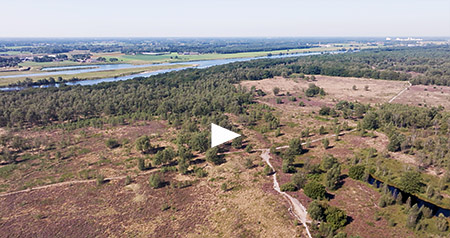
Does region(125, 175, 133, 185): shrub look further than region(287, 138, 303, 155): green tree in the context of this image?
No

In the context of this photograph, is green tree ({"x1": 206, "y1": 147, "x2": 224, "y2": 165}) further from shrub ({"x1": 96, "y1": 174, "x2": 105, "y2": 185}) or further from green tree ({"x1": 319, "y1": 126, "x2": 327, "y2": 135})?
green tree ({"x1": 319, "y1": 126, "x2": 327, "y2": 135})

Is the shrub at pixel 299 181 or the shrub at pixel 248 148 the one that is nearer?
the shrub at pixel 299 181

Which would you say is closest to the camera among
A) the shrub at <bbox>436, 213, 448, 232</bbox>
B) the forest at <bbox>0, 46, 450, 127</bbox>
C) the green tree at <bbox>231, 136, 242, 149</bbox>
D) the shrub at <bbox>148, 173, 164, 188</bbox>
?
the shrub at <bbox>436, 213, 448, 232</bbox>

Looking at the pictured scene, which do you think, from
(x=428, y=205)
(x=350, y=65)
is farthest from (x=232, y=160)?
(x=350, y=65)

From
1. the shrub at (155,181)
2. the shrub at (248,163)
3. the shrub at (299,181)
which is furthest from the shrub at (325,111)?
the shrub at (155,181)

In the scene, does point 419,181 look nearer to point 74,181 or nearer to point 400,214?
point 400,214

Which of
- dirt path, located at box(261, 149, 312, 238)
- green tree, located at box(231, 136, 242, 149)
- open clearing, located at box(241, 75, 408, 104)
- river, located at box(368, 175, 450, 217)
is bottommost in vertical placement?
river, located at box(368, 175, 450, 217)

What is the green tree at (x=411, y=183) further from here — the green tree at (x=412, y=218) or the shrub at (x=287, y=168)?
the shrub at (x=287, y=168)

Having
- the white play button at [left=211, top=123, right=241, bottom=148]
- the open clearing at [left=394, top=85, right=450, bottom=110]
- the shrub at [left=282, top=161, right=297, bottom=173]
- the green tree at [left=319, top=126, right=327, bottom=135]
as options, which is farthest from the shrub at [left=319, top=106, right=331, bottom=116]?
the shrub at [left=282, top=161, right=297, bottom=173]
